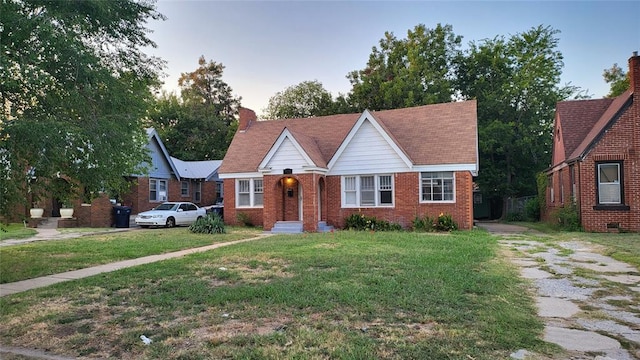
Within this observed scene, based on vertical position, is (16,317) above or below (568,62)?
below

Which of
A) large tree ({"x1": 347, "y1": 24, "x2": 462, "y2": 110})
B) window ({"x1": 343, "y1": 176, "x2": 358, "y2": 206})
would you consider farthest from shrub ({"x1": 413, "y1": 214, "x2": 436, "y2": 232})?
large tree ({"x1": 347, "y1": 24, "x2": 462, "y2": 110})

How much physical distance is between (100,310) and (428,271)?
5792 millimetres

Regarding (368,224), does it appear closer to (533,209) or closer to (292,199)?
(292,199)

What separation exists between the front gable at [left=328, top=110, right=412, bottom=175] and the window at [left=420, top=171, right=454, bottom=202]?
1030 mm

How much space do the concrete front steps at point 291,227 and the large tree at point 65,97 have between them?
9.75 meters

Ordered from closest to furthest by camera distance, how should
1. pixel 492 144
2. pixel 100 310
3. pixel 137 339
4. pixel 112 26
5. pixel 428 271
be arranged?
pixel 137 339, pixel 100 310, pixel 428 271, pixel 112 26, pixel 492 144

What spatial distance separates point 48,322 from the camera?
18.5 ft

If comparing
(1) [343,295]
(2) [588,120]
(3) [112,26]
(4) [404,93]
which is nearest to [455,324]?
(1) [343,295]

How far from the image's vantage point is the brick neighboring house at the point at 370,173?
62.3 feet

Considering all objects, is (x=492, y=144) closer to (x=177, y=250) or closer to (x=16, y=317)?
(x=177, y=250)

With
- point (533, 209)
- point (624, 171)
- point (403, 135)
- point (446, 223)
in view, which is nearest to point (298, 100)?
point (403, 135)

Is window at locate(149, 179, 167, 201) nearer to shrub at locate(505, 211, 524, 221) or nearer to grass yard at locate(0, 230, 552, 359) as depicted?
grass yard at locate(0, 230, 552, 359)

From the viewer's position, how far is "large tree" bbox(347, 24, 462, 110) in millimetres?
33094

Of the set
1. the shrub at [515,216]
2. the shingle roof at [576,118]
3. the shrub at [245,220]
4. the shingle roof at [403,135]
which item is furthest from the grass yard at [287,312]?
the shrub at [515,216]
